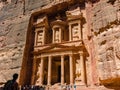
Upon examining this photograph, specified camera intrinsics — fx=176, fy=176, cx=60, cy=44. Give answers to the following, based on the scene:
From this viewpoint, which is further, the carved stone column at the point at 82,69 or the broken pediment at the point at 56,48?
the broken pediment at the point at 56,48

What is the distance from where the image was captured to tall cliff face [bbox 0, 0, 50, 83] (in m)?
15.4

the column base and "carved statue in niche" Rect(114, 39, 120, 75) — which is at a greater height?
"carved statue in niche" Rect(114, 39, 120, 75)

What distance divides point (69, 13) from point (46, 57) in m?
4.90

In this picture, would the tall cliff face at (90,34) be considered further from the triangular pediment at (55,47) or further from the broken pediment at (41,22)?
the triangular pediment at (55,47)

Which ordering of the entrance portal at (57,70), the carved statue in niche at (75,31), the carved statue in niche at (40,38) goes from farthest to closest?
the carved statue in niche at (40,38), the carved statue in niche at (75,31), the entrance portal at (57,70)

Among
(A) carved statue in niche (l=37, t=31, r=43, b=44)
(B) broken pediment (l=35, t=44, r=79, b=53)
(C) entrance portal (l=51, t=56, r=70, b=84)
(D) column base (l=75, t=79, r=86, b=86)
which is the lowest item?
(D) column base (l=75, t=79, r=86, b=86)

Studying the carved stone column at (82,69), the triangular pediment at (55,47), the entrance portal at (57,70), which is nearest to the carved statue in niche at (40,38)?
the triangular pediment at (55,47)

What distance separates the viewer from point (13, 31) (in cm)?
1781

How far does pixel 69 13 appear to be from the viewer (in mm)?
17219

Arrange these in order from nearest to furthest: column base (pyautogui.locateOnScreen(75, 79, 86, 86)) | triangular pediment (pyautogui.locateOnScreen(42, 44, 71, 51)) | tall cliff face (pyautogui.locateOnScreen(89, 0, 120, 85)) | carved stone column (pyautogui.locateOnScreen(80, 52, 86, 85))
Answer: tall cliff face (pyautogui.locateOnScreen(89, 0, 120, 85)) → column base (pyautogui.locateOnScreen(75, 79, 86, 86)) → carved stone column (pyautogui.locateOnScreen(80, 52, 86, 85)) → triangular pediment (pyautogui.locateOnScreen(42, 44, 71, 51))

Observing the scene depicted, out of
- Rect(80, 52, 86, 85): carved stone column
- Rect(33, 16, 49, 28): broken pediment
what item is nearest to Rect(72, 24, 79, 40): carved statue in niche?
Rect(80, 52, 86, 85): carved stone column

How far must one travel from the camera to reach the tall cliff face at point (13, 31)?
606 inches

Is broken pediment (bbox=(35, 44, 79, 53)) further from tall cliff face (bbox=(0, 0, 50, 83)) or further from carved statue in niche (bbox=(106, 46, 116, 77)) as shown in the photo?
carved statue in niche (bbox=(106, 46, 116, 77))

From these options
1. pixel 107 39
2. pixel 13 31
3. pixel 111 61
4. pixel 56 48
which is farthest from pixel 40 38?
pixel 111 61
